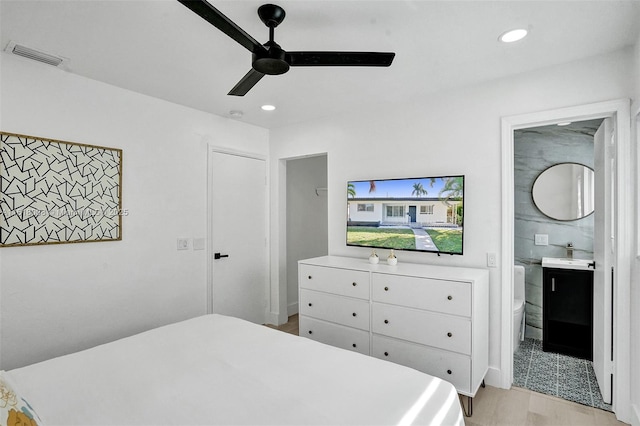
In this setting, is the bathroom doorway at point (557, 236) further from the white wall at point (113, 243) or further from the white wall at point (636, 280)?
the white wall at point (113, 243)

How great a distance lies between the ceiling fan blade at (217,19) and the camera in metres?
1.30

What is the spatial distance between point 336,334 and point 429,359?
0.84 metres

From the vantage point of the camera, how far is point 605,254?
2398 millimetres

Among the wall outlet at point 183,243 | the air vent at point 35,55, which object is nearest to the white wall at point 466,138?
the wall outlet at point 183,243

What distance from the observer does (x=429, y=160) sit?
3.06 metres

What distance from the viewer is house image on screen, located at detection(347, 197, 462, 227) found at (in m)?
2.88

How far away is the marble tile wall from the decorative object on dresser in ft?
4.69

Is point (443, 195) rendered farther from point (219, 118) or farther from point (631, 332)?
point (219, 118)

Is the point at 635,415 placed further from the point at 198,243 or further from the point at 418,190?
the point at 198,243

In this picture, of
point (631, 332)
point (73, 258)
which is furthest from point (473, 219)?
point (73, 258)

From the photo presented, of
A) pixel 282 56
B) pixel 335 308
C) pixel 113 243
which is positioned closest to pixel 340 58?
pixel 282 56

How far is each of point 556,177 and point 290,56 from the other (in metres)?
3.24

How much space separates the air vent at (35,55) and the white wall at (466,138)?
7.66 ft

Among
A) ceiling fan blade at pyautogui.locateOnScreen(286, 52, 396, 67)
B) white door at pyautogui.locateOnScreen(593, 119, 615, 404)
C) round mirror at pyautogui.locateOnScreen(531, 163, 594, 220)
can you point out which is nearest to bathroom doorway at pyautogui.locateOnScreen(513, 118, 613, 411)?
round mirror at pyautogui.locateOnScreen(531, 163, 594, 220)
